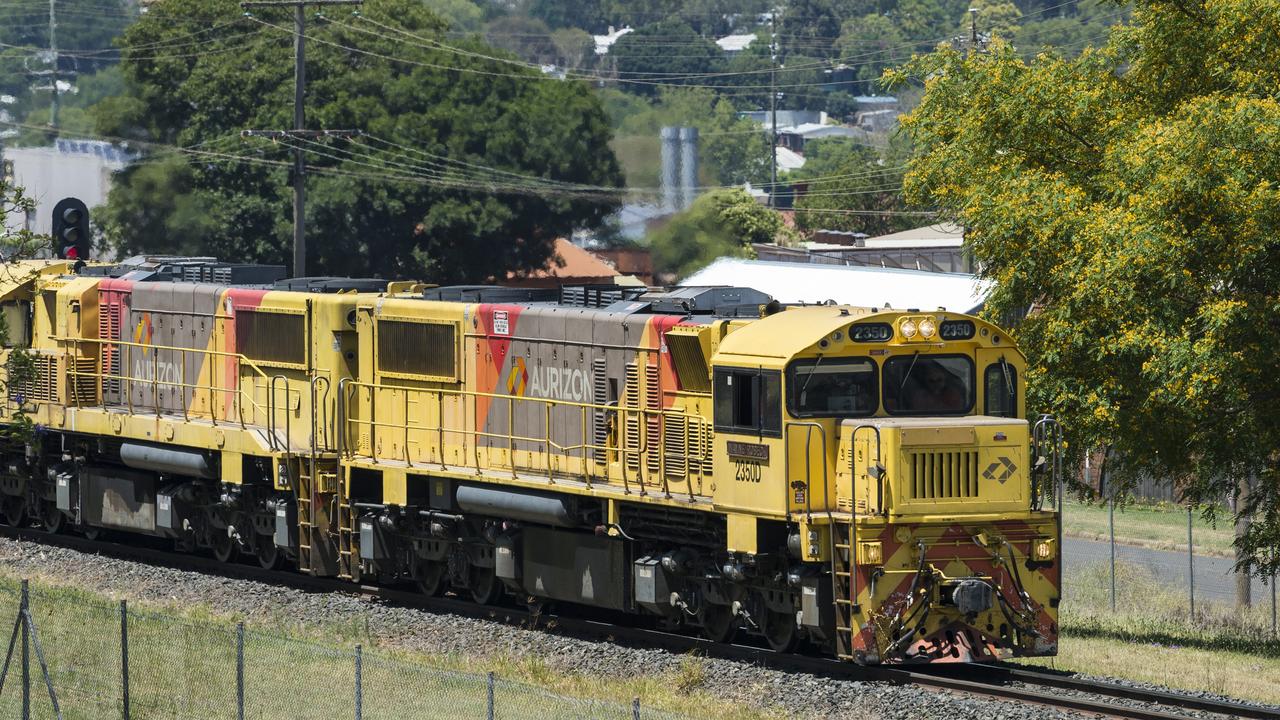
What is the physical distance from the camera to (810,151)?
13612cm

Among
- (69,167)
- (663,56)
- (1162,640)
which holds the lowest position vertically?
(1162,640)

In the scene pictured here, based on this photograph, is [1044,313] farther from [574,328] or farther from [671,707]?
[671,707]

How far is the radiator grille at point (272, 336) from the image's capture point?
23.2m

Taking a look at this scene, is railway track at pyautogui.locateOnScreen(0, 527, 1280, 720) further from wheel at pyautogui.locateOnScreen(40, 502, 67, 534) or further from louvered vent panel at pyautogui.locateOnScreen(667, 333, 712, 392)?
wheel at pyautogui.locateOnScreen(40, 502, 67, 534)

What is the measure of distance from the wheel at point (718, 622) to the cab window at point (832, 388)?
9.43 feet

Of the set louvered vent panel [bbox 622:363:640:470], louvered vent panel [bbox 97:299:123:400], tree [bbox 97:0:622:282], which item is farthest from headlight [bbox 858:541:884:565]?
tree [bbox 97:0:622:282]

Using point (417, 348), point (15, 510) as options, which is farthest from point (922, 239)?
point (417, 348)

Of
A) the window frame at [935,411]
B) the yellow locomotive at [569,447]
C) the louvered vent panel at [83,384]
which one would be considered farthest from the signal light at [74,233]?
the window frame at [935,411]

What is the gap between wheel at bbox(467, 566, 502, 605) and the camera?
2108 cm

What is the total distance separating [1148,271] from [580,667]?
7.74 meters

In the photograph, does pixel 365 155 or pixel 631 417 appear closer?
pixel 631 417

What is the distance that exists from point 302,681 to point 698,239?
4242 centimetres

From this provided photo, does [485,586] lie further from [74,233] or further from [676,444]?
[74,233]

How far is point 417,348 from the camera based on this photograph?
2166 centimetres
